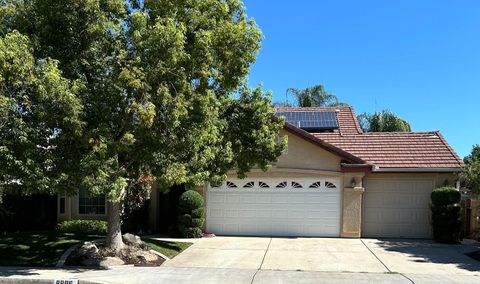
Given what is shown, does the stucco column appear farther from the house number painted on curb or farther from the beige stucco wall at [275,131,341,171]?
the house number painted on curb

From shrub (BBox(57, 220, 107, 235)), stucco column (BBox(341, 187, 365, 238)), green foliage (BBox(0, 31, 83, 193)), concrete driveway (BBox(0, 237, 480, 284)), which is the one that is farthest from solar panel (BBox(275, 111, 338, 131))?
green foliage (BBox(0, 31, 83, 193))

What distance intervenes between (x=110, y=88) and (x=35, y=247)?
19.3ft

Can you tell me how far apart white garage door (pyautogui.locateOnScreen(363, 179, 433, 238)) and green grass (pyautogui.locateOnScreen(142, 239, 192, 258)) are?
7.04 meters

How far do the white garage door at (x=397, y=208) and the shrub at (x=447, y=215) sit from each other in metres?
1.07

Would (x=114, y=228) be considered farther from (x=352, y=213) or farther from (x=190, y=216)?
(x=352, y=213)

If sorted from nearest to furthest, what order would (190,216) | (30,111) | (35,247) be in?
(30,111) < (35,247) < (190,216)

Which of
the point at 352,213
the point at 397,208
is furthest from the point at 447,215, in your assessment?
the point at 352,213

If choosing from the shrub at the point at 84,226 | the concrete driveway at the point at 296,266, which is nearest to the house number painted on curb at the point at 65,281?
the concrete driveway at the point at 296,266

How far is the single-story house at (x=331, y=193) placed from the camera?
62.1ft

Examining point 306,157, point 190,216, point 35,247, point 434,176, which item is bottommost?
point 35,247

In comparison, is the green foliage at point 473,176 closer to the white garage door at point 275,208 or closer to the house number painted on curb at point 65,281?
the white garage door at point 275,208

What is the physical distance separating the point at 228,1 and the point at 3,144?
6.24 metres

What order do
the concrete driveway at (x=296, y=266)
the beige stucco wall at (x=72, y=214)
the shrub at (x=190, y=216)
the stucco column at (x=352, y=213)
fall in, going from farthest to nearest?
the beige stucco wall at (x=72, y=214) < the stucco column at (x=352, y=213) < the shrub at (x=190, y=216) < the concrete driveway at (x=296, y=266)

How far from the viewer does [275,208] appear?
19359mm
